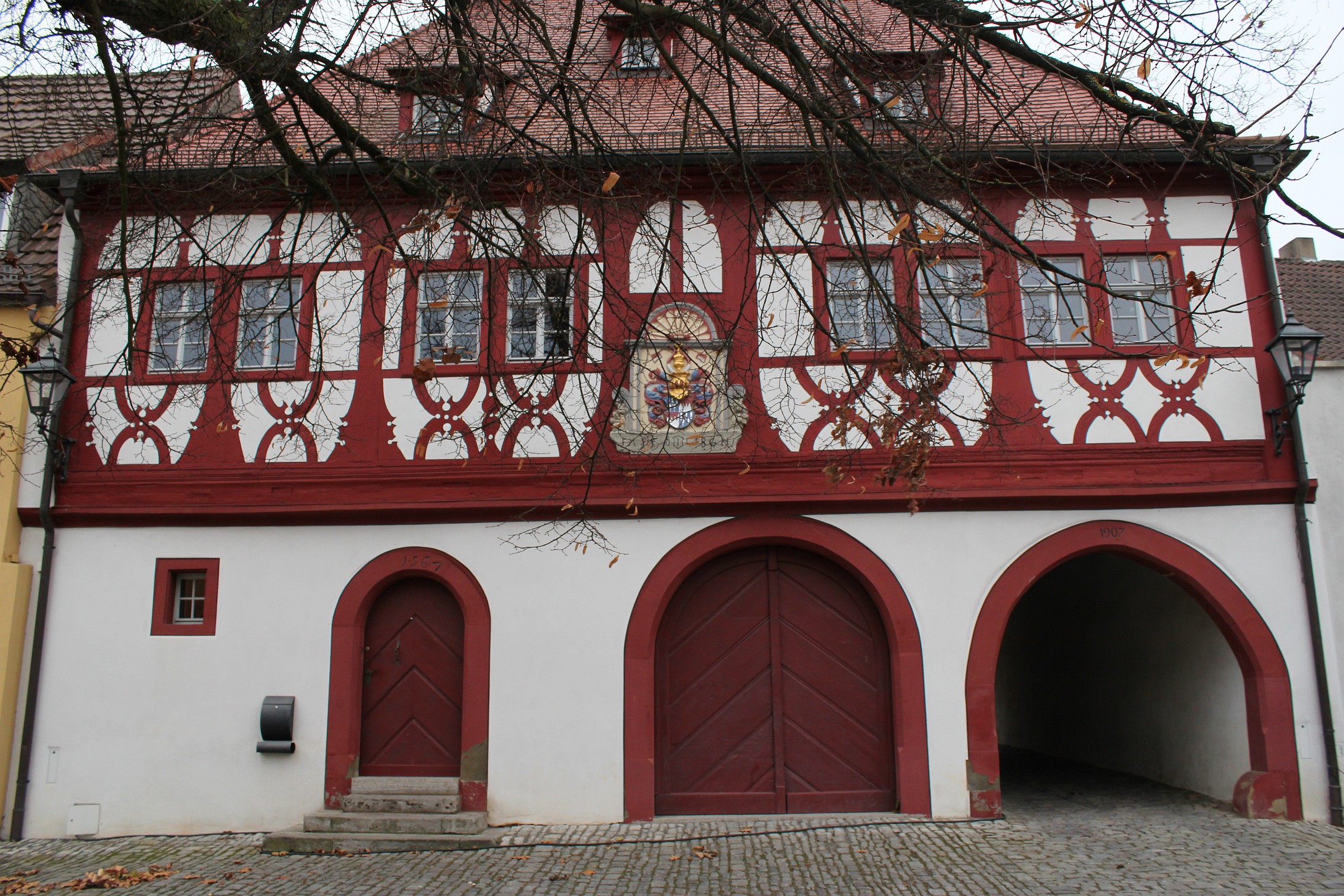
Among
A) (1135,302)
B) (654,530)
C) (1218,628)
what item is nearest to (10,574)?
(654,530)

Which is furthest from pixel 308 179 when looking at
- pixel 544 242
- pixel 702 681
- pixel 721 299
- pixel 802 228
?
pixel 702 681

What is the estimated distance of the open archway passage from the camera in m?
7.99

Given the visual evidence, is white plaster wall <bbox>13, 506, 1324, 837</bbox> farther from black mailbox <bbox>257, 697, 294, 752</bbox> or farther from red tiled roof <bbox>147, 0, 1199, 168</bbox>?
red tiled roof <bbox>147, 0, 1199, 168</bbox>

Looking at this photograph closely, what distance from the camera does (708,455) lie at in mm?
8086

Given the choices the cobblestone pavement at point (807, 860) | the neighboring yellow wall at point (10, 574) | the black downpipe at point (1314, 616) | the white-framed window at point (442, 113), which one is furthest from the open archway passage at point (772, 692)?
the neighboring yellow wall at point (10, 574)

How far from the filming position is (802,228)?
841cm

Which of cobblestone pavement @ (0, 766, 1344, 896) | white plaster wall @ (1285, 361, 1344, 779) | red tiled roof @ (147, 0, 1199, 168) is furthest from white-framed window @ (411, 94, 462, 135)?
white plaster wall @ (1285, 361, 1344, 779)

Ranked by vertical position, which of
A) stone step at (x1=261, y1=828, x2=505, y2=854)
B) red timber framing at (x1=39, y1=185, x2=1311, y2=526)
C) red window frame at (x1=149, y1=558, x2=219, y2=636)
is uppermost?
red timber framing at (x1=39, y1=185, x2=1311, y2=526)

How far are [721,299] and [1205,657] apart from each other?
5090mm

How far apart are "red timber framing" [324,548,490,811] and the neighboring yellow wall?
8.33 feet

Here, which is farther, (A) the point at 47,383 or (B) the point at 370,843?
(A) the point at 47,383

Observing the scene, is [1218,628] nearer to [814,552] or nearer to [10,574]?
[814,552]

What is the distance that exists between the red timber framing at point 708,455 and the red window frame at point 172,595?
36 centimetres

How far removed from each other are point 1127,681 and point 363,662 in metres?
7.35
